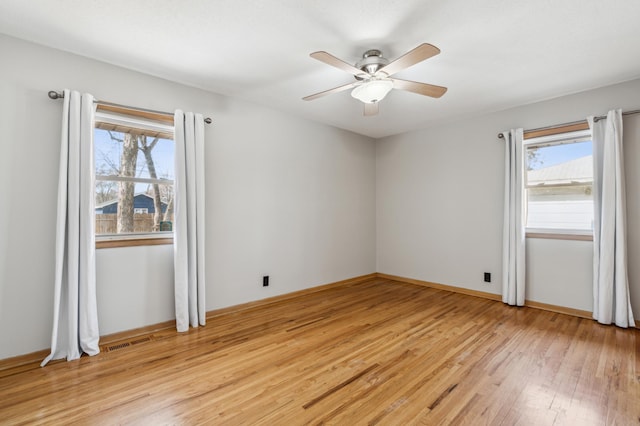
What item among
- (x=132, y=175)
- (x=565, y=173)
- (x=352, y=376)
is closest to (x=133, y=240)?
(x=132, y=175)

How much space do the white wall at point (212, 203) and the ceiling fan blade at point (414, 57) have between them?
77.8 inches

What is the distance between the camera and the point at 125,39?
2369 mm

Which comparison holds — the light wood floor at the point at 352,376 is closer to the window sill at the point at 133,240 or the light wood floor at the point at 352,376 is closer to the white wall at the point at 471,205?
the white wall at the point at 471,205

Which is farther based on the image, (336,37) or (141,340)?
(141,340)

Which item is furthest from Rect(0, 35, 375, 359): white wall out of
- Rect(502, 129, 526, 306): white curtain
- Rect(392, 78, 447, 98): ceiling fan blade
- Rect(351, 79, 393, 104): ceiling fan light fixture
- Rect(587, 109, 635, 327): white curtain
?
Rect(587, 109, 635, 327): white curtain

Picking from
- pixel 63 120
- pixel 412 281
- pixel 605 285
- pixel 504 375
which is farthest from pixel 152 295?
pixel 605 285

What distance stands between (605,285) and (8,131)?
5467mm

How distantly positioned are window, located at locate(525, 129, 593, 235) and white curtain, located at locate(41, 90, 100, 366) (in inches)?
183

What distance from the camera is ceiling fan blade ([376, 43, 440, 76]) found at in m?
1.90

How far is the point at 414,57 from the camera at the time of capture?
6.73ft

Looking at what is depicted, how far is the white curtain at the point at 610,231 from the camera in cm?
301

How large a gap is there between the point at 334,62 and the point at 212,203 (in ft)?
6.67

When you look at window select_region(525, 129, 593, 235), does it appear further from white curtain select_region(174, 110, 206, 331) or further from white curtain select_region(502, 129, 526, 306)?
white curtain select_region(174, 110, 206, 331)

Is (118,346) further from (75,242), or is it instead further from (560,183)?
(560,183)
